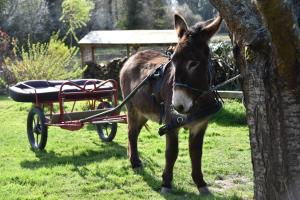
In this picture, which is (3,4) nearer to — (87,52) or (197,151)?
(87,52)

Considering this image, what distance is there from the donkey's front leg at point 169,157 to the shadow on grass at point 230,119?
15.9 ft

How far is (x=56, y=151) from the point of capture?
325 inches

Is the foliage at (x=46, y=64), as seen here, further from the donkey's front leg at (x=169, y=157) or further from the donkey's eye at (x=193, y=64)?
the donkey's eye at (x=193, y=64)

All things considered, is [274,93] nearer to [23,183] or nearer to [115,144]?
[23,183]

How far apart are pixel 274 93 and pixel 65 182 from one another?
12.4ft

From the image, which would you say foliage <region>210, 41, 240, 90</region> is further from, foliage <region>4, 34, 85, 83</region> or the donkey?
the donkey

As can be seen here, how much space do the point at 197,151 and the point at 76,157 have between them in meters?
2.67

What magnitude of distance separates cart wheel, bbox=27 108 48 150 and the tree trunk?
4.95 m

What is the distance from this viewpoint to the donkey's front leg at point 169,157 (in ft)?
18.4

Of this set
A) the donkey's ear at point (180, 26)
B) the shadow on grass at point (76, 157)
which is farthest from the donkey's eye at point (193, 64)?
the shadow on grass at point (76, 157)

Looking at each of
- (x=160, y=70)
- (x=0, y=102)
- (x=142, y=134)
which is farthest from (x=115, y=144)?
(x=0, y=102)

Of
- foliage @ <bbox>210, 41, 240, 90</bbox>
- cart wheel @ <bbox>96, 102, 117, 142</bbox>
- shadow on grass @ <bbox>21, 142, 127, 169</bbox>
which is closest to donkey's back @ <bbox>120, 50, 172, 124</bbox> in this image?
shadow on grass @ <bbox>21, 142, 127, 169</bbox>

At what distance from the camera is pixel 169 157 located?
570 cm

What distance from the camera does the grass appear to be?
19.4 feet
